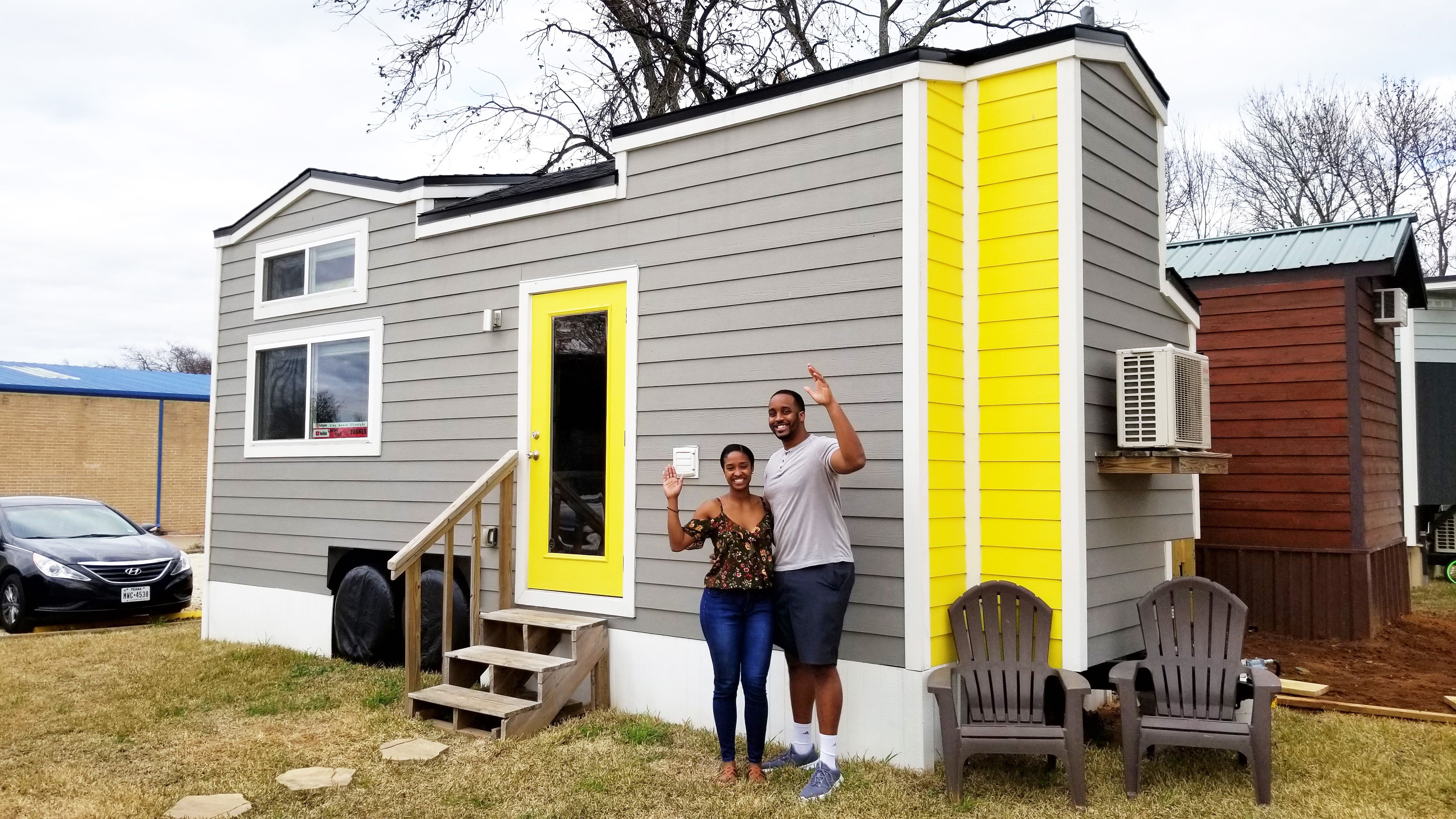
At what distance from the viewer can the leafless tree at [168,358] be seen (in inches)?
1790

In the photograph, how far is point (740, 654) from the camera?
4.26 metres

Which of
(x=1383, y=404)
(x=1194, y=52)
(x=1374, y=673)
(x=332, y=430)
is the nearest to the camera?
(x=1374, y=673)

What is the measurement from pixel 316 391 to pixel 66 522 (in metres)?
4.72

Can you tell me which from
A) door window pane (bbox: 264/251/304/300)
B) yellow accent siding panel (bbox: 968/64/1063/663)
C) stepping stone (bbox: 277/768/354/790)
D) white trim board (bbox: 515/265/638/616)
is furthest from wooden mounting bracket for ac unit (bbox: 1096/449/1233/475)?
door window pane (bbox: 264/251/304/300)

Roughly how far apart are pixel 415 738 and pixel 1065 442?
344 centimetres

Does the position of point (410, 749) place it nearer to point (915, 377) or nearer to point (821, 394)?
point (821, 394)

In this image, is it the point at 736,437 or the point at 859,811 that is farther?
the point at 736,437

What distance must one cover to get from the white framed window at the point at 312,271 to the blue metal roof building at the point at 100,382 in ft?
32.6

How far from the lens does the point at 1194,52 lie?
52.9 feet

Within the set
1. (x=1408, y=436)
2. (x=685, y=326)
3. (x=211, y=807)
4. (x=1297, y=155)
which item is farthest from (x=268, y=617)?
(x=1297, y=155)

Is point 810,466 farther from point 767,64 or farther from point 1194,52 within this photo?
point 1194,52

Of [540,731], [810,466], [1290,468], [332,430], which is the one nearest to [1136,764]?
[810,466]

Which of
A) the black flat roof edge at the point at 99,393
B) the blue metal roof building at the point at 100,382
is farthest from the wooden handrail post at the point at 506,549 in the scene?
the black flat roof edge at the point at 99,393

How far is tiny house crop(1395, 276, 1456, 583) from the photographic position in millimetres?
11375
